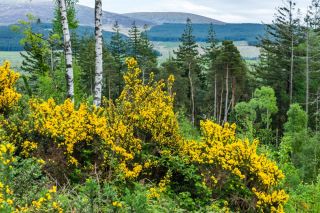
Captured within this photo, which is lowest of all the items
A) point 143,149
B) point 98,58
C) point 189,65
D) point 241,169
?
point 241,169

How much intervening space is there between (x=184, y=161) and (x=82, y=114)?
193 cm

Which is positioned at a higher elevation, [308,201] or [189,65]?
[189,65]

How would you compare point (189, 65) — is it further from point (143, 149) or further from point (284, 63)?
point (143, 149)

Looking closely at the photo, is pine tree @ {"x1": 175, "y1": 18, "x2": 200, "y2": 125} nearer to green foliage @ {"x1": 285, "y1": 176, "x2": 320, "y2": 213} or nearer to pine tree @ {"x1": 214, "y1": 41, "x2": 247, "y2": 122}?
A: pine tree @ {"x1": 214, "y1": 41, "x2": 247, "y2": 122}

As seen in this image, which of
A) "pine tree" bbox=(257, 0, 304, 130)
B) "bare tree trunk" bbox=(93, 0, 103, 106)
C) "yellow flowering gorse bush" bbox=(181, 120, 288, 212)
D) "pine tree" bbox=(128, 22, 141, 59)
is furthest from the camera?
"pine tree" bbox=(128, 22, 141, 59)

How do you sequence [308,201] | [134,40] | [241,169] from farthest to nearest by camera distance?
1. [134,40]
2. [308,201]
3. [241,169]

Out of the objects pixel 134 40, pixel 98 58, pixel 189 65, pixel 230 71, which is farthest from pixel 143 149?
pixel 134 40

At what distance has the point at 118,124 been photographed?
7.36m

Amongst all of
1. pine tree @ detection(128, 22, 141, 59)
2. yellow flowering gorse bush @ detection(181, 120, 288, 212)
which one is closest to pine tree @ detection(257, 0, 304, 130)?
pine tree @ detection(128, 22, 141, 59)

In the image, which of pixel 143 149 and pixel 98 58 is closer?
pixel 143 149

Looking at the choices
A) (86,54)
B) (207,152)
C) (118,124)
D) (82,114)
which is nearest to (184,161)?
(207,152)

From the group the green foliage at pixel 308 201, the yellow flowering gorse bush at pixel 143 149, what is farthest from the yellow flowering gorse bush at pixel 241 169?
the green foliage at pixel 308 201

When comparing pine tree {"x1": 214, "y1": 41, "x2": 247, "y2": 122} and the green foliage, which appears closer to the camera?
the green foliage

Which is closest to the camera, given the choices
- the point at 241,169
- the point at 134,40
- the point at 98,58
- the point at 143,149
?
the point at 241,169
